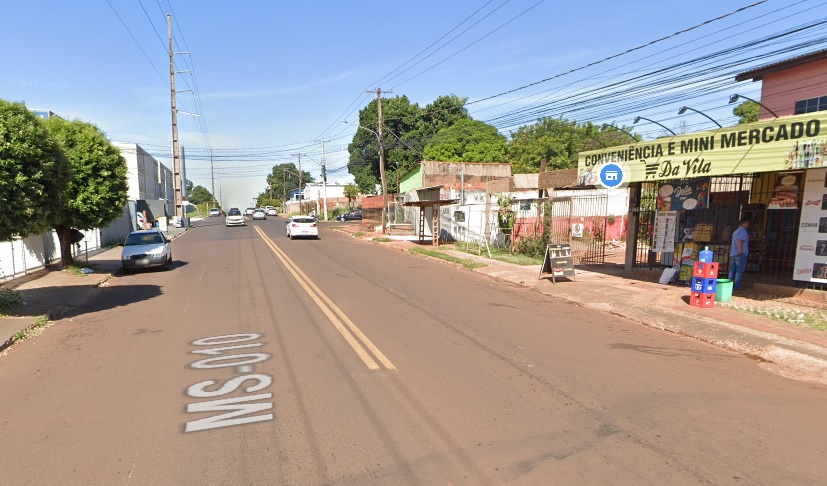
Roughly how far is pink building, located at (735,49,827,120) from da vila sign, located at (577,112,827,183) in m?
15.1

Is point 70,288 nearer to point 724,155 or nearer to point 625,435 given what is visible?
point 625,435

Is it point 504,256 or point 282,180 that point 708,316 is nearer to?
point 504,256

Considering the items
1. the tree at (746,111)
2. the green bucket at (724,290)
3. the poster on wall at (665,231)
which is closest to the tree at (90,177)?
the poster on wall at (665,231)

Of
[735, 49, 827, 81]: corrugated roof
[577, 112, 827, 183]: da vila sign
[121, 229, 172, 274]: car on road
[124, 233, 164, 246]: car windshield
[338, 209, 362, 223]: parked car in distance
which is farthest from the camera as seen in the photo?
[338, 209, 362, 223]: parked car in distance

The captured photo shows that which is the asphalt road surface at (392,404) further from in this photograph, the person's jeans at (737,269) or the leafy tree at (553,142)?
the leafy tree at (553,142)

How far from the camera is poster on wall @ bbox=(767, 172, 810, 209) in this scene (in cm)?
984

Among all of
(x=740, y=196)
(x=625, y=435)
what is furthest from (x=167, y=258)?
(x=740, y=196)

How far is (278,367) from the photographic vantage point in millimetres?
5715

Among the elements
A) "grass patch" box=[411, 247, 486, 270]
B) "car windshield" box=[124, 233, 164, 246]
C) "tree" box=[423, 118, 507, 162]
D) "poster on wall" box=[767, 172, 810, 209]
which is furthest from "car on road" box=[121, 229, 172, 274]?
"tree" box=[423, 118, 507, 162]

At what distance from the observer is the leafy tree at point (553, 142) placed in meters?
56.3

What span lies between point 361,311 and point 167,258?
34.3 ft

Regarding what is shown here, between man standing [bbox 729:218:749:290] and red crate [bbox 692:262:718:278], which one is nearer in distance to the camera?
red crate [bbox 692:262:718:278]

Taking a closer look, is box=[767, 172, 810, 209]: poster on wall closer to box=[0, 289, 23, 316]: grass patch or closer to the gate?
the gate

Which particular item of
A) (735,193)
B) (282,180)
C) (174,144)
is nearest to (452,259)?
(735,193)
